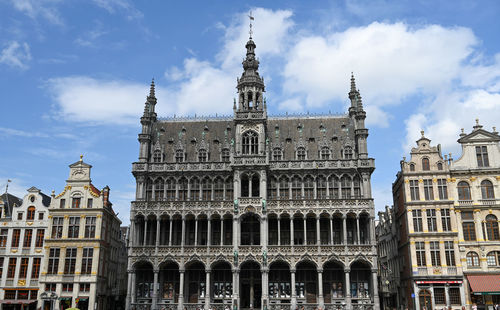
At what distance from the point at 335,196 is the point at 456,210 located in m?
14.9

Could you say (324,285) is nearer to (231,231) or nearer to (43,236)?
(231,231)

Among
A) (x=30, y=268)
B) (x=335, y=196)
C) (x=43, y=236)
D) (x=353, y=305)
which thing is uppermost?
(x=335, y=196)

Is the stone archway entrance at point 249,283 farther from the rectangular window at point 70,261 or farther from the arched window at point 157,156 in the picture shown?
the rectangular window at point 70,261

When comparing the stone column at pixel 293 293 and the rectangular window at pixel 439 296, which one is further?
the stone column at pixel 293 293

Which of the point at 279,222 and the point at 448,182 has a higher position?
the point at 448,182

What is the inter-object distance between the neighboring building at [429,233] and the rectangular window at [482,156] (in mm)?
3851

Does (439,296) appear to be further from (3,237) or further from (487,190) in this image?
(3,237)

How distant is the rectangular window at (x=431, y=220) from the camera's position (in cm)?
5616

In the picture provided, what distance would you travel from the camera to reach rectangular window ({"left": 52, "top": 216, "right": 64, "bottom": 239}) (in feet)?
197

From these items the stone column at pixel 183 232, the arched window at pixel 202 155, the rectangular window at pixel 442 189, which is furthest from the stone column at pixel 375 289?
the arched window at pixel 202 155

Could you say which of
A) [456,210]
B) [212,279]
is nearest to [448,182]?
[456,210]

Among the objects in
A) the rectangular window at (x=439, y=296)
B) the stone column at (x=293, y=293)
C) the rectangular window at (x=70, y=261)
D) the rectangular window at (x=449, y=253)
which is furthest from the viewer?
the rectangular window at (x=70, y=261)

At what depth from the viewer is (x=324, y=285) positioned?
2346 inches

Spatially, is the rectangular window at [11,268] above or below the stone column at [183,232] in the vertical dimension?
below
